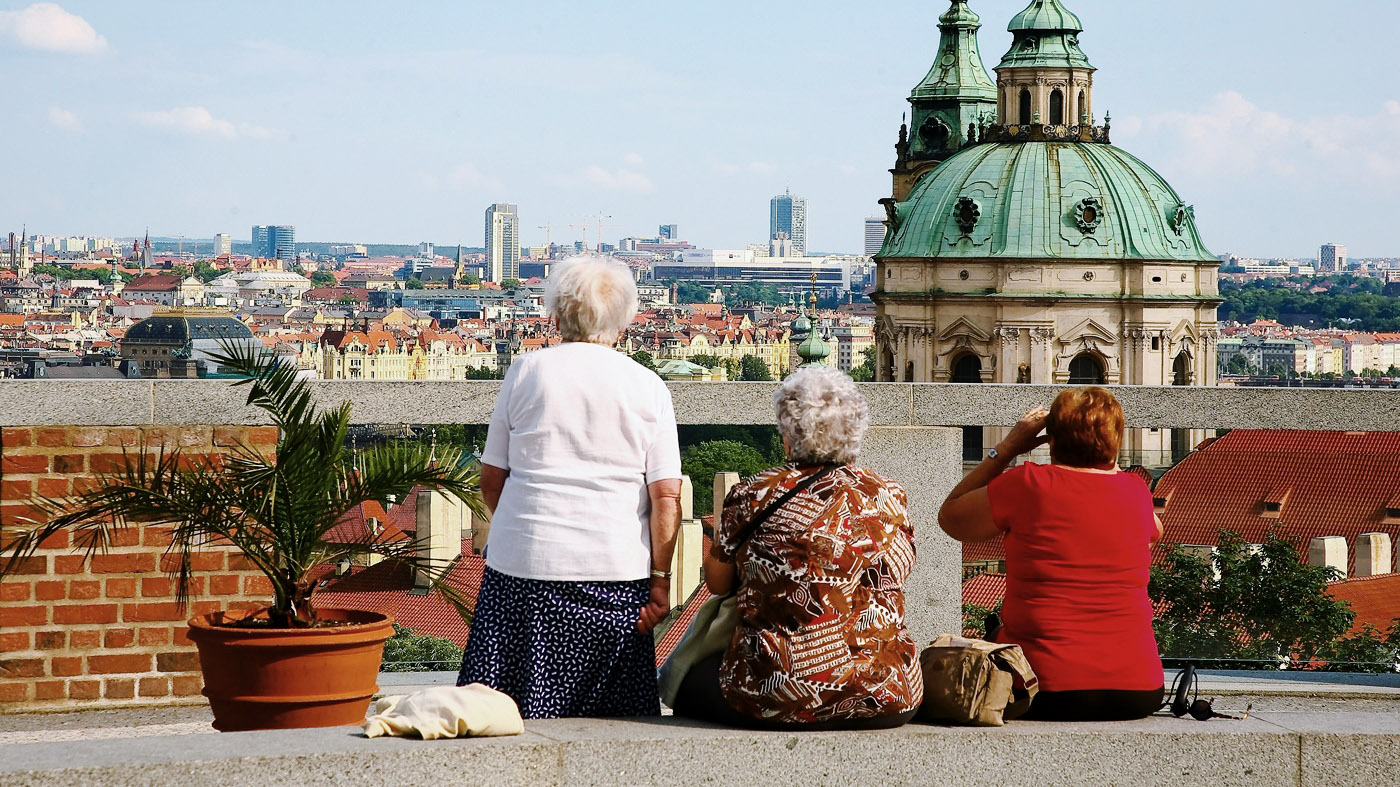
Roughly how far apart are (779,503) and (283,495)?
3.75 ft

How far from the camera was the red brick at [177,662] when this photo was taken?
4797 mm

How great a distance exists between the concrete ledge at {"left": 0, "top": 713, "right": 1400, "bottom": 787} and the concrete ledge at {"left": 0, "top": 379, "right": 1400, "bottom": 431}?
4.81 ft

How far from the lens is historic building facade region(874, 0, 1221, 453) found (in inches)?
1810

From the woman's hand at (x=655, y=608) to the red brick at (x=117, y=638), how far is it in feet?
5.08

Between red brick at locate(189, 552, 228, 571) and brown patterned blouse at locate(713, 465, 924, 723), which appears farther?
red brick at locate(189, 552, 228, 571)

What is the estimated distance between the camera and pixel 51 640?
4750 millimetres

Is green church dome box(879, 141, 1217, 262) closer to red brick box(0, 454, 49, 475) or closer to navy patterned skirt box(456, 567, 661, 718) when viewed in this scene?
red brick box(0, 454, 49, 475)

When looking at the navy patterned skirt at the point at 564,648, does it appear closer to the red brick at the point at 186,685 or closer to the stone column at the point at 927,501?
the red brick at the point at 186,685

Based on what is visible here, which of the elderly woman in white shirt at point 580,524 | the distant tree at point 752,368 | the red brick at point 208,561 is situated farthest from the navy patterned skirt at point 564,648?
the distant tree at point 752,368

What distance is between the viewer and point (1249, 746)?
3744 millimetres

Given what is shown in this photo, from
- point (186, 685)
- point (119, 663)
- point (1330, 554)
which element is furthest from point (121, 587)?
point (1330, 554)

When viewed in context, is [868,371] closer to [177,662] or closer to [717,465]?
[717,465]

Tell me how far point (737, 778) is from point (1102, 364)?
143 ft

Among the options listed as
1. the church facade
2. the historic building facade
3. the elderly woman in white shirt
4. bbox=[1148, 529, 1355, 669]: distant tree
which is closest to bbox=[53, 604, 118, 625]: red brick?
the elderly woman in white shirt
